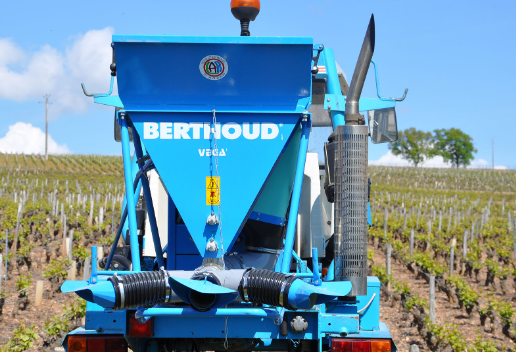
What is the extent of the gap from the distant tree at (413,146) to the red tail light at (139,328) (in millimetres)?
84921

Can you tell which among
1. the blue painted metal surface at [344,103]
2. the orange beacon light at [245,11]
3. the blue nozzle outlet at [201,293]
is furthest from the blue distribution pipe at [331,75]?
the blue nozzle outlet at [201,293]

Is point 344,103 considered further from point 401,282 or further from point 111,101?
point 401,282

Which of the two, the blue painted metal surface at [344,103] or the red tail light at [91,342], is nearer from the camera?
the red tail light at [91,342]

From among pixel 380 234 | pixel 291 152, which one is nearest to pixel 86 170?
pixel 380 234

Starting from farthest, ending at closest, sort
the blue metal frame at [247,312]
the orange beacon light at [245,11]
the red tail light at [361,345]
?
the orange beacon light at [245,11]
the red tail light at [361,345]
the blue metal frame at [247,312]

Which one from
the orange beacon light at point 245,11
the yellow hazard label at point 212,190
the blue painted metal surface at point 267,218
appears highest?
the orange beacon light at point 245,11

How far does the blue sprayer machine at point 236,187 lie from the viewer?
3471 mm

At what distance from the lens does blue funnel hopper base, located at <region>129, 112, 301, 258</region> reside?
154 inches

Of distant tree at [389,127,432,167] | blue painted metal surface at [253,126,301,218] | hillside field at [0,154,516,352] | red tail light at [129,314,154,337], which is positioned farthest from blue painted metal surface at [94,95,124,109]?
distant tree at [389,127,432,167]

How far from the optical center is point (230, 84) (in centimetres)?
401

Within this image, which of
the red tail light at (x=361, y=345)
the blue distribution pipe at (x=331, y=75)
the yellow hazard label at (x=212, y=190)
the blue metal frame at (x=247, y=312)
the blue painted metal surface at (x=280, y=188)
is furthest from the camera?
the blue distribution pipe at (x=331, y=75)

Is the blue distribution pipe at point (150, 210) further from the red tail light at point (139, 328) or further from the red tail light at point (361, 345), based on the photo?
the red tail light at point (361, 345)

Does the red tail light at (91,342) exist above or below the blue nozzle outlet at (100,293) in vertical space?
A: below

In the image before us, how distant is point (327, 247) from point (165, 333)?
2591mm
